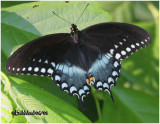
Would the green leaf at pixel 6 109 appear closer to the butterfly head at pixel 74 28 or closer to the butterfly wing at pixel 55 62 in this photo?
the butterfly wing at pixel 55 62

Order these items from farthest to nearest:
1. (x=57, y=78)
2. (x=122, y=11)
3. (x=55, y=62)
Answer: (x=122, y=11), (x=55, y=62), (x=57, y=78)

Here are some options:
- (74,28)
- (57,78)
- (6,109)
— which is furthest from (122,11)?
(6,109)

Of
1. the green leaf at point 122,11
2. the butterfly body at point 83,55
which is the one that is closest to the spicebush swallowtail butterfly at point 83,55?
the butterfly body at point 83,55

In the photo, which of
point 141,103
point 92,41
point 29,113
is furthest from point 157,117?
point 29,113

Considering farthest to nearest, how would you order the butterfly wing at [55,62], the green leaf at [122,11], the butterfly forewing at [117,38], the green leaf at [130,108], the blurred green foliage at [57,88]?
the green leaf at [122,11] < the green leaf at [130,108] < the butterfly forewing at [117,38] < the butterfly wing at [55,62] < the blurred green foliage at [57,88]

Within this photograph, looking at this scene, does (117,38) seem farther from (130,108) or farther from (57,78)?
(130,108)

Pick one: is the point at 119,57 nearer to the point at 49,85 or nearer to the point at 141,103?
the point at 49,85

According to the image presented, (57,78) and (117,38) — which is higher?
(117,38)
